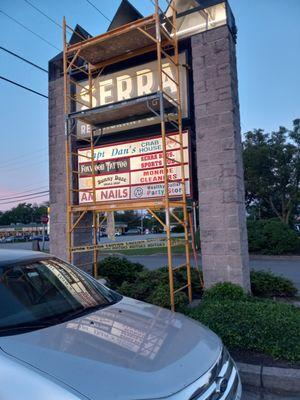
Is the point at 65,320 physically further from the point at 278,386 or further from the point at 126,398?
the point at 278,386

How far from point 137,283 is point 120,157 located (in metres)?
2.53

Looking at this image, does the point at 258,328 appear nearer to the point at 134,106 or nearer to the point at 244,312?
the point at 244,312

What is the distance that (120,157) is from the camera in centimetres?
714

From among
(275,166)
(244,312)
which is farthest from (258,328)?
(275,166)

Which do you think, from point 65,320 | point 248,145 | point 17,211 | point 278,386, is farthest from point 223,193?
point 17,211

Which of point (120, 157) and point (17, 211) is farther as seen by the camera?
Result: point (17, 211)

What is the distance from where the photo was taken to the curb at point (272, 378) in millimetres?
3439

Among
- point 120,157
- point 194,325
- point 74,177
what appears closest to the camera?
point 194,325

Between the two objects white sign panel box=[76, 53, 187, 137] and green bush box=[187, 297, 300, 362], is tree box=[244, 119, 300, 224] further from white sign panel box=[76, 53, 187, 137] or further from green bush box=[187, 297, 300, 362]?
green bush box=[187, 297, 300, 362]

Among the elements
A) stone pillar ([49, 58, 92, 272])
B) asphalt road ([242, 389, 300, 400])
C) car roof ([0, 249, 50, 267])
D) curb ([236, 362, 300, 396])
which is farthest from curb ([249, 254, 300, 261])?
car roof ([0, 249, 50, 267])

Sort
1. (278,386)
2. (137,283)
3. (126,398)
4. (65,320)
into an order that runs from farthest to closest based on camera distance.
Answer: (137,283)
(278,386)
(65,320)
(126,398)

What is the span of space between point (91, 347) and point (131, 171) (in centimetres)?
498

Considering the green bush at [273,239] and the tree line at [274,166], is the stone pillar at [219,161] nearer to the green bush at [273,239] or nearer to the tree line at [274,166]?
the green bush at [273,239]

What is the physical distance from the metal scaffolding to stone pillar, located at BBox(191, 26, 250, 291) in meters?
0.37
